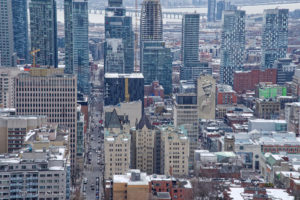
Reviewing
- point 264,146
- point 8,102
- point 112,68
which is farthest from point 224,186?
point 112,68

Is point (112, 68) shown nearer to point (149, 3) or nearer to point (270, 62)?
point (149, 3)

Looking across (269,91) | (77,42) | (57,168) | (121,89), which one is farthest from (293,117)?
(77,42)

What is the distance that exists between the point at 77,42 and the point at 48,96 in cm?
7575

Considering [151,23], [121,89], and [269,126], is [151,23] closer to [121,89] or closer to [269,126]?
[121,89]

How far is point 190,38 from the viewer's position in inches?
6895

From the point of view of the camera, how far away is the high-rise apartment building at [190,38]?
172500mm

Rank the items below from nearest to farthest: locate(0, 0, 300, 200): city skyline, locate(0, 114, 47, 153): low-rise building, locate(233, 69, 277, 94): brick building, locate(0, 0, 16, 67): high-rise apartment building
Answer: locate(0, 0, 300, 200): city skyline
locate(0, 114, 47, 153): low-rise building
locate(0, 0, 16, 67): high-rise apartment building
locate(233, 69, 277, 94): brick building

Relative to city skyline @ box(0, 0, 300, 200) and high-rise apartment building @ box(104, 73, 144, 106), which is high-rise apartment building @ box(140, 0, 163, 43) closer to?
city skyline @ box(0, 0, 300, 200)

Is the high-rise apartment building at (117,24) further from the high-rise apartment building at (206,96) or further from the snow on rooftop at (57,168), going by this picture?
the snow on rooftop at (57,168)

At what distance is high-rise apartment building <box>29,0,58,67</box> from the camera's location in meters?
148

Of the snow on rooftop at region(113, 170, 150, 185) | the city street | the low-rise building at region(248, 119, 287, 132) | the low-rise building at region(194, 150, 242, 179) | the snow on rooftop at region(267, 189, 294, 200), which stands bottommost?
the city street

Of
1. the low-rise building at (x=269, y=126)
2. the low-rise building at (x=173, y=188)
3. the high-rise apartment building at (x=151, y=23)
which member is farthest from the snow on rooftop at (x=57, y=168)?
the high-rise apartment building at (x=151, y=23)

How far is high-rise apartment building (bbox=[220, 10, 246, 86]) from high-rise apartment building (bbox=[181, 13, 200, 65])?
7.02 metres

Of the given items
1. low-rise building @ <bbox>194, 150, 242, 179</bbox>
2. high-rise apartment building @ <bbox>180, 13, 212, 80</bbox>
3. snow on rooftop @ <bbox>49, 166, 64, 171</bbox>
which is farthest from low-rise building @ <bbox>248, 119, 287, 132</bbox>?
high-rise apartment building @ <bbox>180, 13, 212, 80</bbox>
